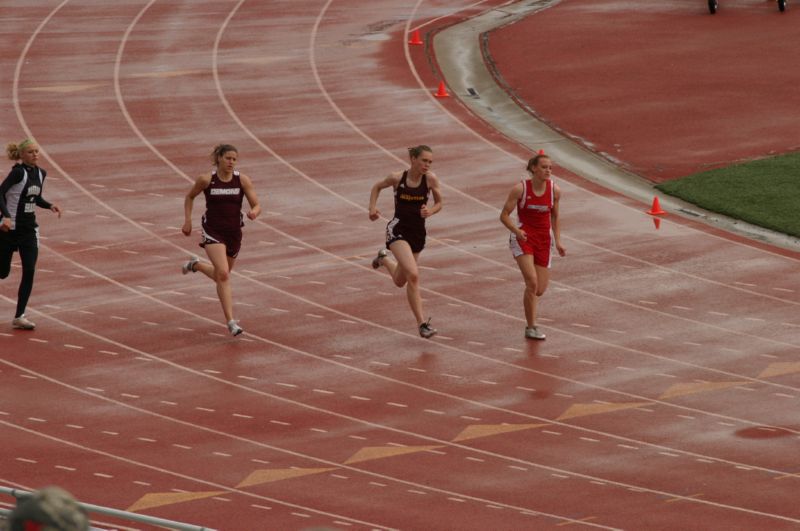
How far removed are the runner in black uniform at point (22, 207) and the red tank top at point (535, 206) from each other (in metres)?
4.12

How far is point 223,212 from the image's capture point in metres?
14.3

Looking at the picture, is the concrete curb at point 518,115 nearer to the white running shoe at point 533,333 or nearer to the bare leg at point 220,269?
the white running shoe at point 533,333

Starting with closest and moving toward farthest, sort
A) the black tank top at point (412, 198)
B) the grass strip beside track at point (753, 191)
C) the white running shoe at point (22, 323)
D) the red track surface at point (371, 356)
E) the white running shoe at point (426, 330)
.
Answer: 1. the red track surface at point (371, 356)
2. the black tank top at point (412, 198)
3. the white running shoe at point (426, 330)
4. the white running shoe at point (22, 323)
5. the grass strip beside track at point (753, 191)

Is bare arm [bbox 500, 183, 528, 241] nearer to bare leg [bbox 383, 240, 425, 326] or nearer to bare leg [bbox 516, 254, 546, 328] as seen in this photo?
bare leg [bbox 516, 254, 546, 328]

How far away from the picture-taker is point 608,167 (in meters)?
22.7

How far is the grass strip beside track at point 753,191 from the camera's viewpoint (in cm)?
1995

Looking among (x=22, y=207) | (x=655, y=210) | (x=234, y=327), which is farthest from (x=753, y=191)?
(x=22, y=207)

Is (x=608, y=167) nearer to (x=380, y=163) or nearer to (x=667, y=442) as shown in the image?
(x=380, y=163)

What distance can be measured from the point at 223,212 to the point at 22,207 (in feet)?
5.82

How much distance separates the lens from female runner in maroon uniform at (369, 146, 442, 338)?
14.2 m

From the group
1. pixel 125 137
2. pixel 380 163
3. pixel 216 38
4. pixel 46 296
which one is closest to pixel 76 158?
pixel 125 137

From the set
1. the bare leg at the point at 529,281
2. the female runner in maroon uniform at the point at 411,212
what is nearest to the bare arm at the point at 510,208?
the bare leg at the point at 529,281

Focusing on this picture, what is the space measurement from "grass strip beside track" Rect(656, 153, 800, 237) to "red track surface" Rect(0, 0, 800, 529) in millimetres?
1119

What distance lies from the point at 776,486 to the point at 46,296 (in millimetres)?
8108
